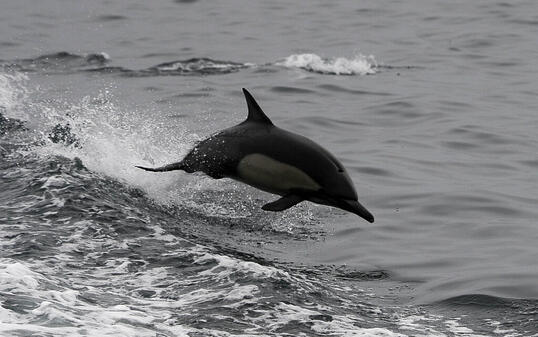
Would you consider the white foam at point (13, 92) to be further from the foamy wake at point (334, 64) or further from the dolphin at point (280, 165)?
the dolphin at point (280, 165)

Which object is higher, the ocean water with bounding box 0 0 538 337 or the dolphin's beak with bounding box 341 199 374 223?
the dolphin's beak with bounding box 341 199 374 223

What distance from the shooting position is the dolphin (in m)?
8.96

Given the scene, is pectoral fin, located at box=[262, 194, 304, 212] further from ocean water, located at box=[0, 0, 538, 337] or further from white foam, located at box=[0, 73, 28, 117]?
white foam, located at box=[0, 73, 28, 117]

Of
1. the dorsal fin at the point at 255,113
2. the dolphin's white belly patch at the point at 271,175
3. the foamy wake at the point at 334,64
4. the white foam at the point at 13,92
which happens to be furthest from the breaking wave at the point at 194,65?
the dolphin's white belly patch at the point at 271,175

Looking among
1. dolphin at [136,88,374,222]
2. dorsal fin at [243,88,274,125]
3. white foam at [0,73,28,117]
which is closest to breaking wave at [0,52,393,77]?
white foam at [0,73,28,117]

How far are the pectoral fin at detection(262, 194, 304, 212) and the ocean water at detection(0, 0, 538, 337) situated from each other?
0.43 m

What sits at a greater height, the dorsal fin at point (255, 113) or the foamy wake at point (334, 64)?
the dorsal fin at point (255, 113)

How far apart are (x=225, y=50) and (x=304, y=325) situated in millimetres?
16224

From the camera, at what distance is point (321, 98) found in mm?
17594

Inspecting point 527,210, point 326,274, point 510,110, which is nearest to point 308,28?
point 510,110

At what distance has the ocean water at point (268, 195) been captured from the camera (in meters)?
Answer: 7.22

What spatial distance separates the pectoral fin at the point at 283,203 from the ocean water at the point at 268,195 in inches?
16.9

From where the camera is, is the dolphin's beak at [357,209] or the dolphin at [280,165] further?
the dolphin at [280,165]

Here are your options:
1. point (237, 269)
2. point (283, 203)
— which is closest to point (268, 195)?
point (283, 203)
